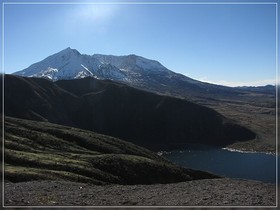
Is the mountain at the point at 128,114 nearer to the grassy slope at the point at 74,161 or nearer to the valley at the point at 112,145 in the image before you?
the valley at the point at 112,145

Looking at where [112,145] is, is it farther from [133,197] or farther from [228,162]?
[228,162]

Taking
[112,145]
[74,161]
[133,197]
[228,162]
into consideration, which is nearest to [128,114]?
[228,162]

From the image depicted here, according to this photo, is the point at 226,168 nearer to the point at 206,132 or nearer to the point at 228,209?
the point at 206,132

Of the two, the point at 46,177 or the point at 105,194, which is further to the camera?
the point at 46,177

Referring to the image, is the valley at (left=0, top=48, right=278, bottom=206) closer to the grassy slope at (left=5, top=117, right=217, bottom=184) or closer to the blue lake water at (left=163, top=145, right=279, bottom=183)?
the grassy slope at (left=5, top=117, right=217, bottom=184)

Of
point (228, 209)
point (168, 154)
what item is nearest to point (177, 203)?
point (228, 209)

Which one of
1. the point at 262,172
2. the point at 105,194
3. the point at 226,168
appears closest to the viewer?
the point at 105,194
